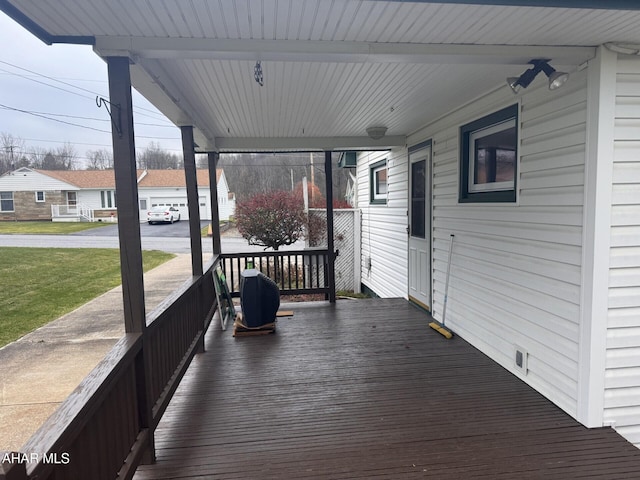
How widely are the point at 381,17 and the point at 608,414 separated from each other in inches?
108

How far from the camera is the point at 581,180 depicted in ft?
7.59

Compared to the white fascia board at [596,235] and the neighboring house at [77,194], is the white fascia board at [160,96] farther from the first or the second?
the white fascia board at [596,235]

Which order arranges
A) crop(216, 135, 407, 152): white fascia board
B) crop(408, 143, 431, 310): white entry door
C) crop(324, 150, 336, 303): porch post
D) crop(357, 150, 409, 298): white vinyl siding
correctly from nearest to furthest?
crop(408, 143, 431, 310): white entry door < crop(216, 135, 407, 152): white fascia board < crop(324, 150, 336, 303): porch post < crop(357, 150, 409, 298): white vinyl siding

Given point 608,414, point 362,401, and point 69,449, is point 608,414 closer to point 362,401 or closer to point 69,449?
point 362,401

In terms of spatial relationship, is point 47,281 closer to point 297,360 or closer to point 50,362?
point 50,362

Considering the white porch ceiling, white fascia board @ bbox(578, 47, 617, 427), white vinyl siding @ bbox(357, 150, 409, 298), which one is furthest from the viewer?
white vinyl siding @ bbox(357, 150, 409, 298)

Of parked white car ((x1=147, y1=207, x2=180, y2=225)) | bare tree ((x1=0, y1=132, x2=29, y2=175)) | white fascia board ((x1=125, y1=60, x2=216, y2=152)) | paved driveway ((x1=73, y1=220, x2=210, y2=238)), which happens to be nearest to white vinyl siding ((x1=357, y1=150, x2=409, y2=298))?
white fascia board ((x1=125, y1=60, x2=216, y2=152))

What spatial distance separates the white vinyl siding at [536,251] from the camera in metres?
2.41

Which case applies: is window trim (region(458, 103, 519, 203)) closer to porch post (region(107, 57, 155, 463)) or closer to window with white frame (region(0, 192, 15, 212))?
porch post (region(107, 57, 155, 463))

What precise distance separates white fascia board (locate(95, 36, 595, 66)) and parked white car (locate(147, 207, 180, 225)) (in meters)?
21.0

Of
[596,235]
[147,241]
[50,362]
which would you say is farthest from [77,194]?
[596,235]

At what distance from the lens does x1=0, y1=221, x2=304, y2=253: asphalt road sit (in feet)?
41.2

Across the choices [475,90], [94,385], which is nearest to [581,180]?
[475,90]

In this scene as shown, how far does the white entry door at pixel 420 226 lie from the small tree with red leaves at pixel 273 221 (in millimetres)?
3986
